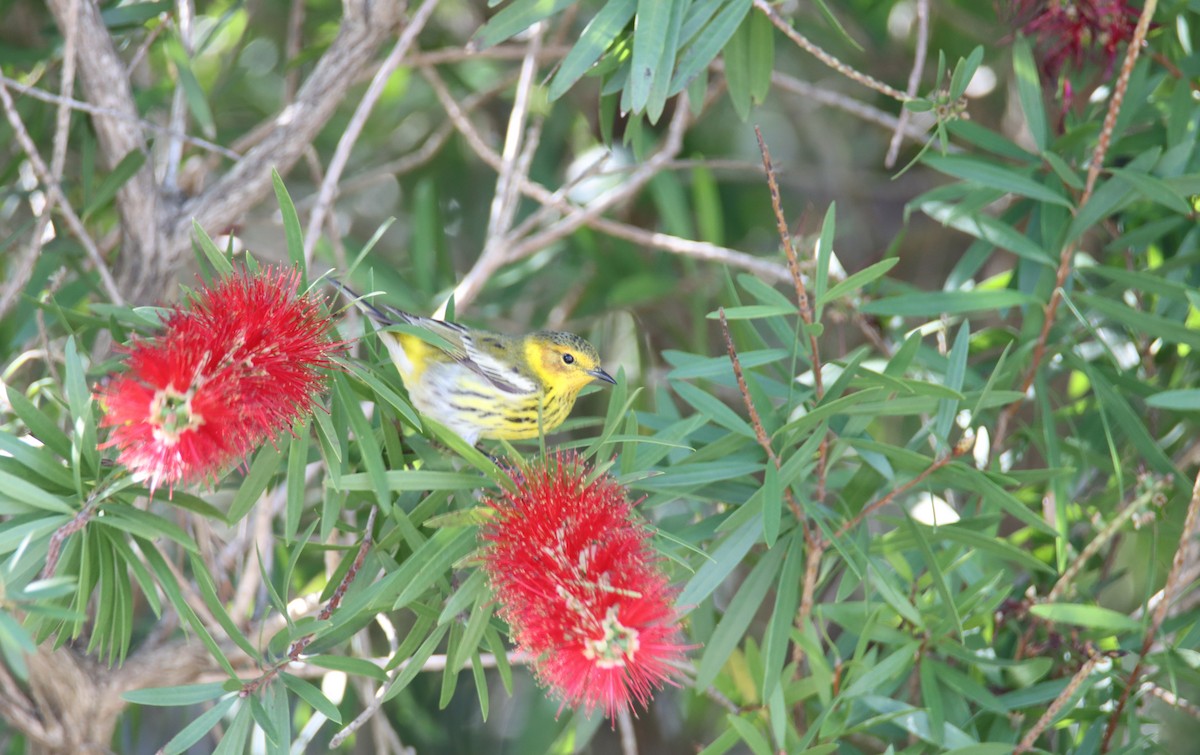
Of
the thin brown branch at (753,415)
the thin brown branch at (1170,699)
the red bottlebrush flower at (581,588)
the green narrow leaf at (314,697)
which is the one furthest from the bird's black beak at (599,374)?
the thin brown branch at (1170,699)

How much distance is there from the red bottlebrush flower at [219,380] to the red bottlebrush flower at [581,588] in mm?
329

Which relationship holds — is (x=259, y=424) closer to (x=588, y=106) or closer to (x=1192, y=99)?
(x=1192, y=99)

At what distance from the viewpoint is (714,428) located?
2.16 metres

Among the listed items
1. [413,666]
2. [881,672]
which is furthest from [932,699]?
[413,666]

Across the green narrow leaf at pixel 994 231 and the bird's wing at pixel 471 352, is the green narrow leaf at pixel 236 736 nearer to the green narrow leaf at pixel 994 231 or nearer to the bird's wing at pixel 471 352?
the bird's wing at pixel 471 352

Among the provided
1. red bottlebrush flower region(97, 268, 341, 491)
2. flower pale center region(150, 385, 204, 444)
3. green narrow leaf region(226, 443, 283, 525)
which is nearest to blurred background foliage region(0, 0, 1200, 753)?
green narrow leaf region(226, 443, 283, 525)

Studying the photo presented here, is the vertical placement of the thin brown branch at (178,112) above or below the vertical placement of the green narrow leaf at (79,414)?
above

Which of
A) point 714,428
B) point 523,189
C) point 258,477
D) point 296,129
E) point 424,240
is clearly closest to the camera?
point 258,477

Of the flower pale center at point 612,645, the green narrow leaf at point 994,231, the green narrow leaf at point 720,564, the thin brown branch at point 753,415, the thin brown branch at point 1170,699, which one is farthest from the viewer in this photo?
the green narrow leaf at point 994,231

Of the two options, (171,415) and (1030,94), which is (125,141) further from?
(1030,94)

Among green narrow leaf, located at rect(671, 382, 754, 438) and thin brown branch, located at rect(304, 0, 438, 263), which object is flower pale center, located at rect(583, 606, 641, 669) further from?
thin brown branch, located at rect(304, 0, 438, 263)

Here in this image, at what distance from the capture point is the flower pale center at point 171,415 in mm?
1331

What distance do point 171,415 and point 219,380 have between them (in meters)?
0.09

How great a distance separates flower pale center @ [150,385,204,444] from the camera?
52.4 inches
